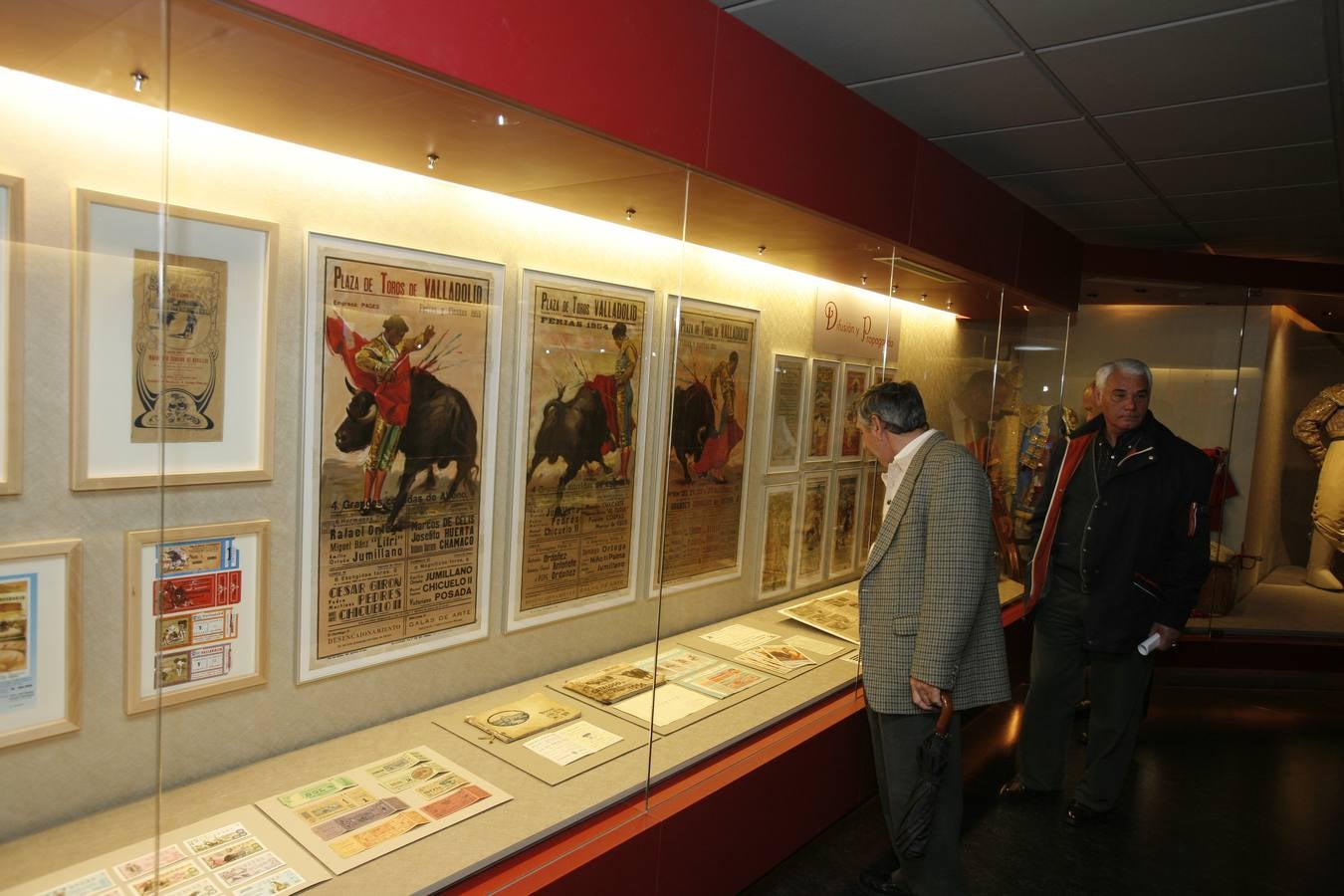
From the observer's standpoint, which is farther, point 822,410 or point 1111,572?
point 822,410

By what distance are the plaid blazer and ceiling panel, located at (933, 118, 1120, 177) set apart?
1.96 m

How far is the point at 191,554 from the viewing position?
→ 197 cm

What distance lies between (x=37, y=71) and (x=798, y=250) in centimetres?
242

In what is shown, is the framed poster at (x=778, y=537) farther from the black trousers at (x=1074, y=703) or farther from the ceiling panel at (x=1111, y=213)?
the ceiling panel at (x=1111, y=213)

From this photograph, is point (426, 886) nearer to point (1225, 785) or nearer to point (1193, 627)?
point (1225, 785)

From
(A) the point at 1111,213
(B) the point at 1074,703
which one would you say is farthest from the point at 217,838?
(A) the point at 1111,213

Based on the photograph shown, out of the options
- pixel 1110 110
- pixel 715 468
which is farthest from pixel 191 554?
pixel 1110 110

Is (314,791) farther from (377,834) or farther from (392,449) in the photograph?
(392,449)

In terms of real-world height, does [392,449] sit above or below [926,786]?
above

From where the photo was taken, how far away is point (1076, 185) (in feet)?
15.0

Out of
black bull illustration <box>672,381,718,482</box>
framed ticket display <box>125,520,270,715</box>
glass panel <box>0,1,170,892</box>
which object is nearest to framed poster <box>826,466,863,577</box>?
black bull illustration <box>672,381,718,482</box>

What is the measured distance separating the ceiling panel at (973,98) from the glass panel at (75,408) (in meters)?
2.64

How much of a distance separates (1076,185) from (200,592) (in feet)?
15.4

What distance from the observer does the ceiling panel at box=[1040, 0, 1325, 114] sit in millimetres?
2566
